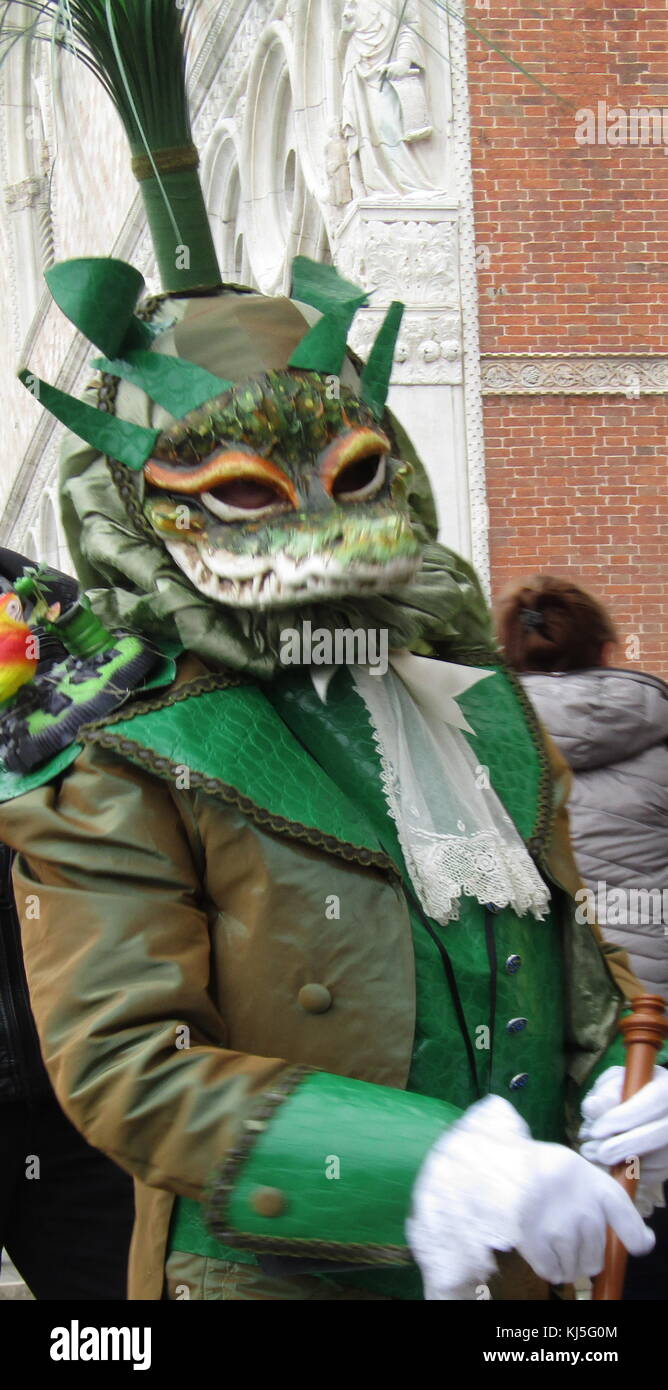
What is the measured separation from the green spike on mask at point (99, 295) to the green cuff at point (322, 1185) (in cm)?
102

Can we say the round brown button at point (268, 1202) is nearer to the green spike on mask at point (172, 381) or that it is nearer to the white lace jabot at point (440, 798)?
the white lace jabot at point (440, 798)

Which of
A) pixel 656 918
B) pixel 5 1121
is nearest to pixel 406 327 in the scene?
pixel 656 918

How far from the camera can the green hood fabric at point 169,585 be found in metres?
2.09

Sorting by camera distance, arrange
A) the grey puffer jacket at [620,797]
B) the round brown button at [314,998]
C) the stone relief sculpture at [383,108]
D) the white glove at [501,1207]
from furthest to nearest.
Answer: the stone relief sculpture at [383,108], the grey puffer jacket at [620,797], the round brown button at [314,998], the white glove at [501,1207]

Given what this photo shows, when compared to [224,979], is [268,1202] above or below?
below

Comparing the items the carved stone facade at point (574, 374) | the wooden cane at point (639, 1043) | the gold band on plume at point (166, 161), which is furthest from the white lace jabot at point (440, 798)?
the carved stone facade at point (574, 374)

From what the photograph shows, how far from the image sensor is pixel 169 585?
2.11 metres

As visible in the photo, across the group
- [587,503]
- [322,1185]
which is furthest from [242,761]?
[587,503]

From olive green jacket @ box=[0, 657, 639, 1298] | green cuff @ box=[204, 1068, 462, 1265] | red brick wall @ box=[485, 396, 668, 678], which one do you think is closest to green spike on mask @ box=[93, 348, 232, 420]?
olive green jacket @ box=[0, 657, 639, 1298]

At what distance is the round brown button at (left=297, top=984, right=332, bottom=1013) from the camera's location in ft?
6.38

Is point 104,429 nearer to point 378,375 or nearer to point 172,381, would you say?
point 172,381

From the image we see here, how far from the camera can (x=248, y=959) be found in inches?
77.5

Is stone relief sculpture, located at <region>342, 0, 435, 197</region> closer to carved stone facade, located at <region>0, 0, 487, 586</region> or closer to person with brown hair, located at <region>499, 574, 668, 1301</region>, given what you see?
carved stone facade, located at <region>0, 0, 487, 586</region>

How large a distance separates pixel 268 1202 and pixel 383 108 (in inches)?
327
